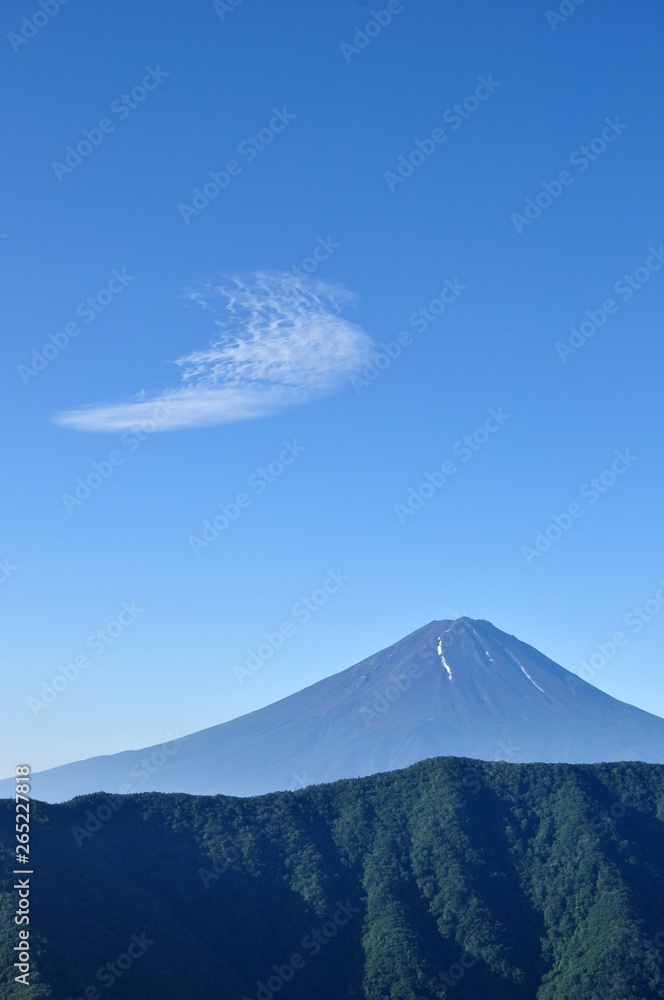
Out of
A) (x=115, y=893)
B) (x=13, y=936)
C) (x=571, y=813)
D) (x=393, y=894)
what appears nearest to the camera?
(x=13, y=936)

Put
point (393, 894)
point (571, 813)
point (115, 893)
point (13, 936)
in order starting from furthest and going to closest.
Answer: point (571, 813) → point (393, 894) → point (115, 893) → point (13, 936)

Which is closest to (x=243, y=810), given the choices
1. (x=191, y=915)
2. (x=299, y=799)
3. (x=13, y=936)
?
(x=299, y=799)

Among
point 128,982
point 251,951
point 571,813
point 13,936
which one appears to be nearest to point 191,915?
point 251,951

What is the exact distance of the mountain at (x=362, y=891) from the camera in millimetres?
69062

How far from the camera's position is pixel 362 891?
82000 mm

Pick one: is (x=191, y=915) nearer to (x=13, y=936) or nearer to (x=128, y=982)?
(x=128, y=982)

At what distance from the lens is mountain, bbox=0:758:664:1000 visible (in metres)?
69.1

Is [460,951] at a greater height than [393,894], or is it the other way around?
[393,894]

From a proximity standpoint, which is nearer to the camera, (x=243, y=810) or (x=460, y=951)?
(x=460, y=951)

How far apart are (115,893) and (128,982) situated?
8.65m

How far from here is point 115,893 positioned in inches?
2874

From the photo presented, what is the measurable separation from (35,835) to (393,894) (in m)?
30.1

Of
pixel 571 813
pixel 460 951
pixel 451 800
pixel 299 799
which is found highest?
pixel 299 799

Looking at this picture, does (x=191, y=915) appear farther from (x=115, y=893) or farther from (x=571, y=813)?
(x=571, y=813)
